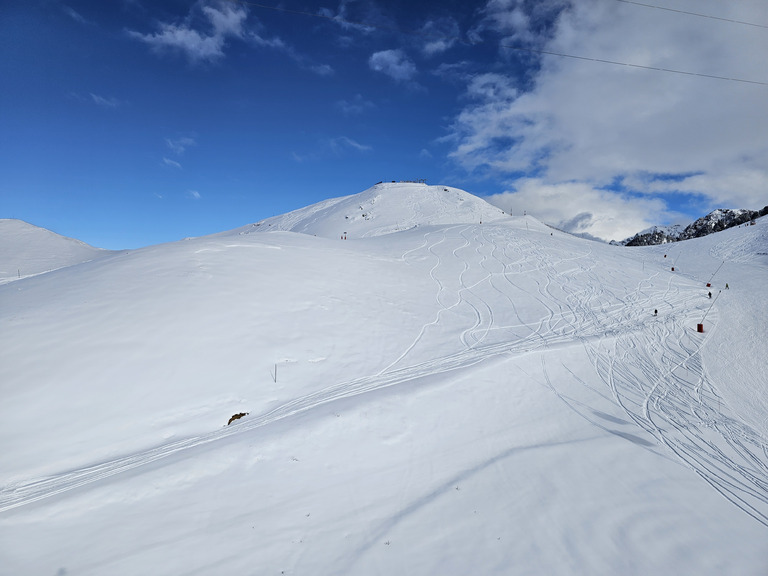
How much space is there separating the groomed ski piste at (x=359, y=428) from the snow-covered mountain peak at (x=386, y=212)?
34.2 metres

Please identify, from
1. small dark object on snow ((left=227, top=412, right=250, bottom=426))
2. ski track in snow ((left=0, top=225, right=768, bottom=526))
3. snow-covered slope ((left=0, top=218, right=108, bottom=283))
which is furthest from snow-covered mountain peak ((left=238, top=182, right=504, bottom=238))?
small dark object on snow ((left=227, top=412, right=250, bottom=426))

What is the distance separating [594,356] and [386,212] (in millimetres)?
46214

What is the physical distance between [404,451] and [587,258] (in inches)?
880

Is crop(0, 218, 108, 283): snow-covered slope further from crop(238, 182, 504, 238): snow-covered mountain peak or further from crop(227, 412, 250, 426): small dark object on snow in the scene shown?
crop(227, 412, 250, 426): small dark object on snow

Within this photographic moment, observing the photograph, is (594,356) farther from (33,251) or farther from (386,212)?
(33,251)

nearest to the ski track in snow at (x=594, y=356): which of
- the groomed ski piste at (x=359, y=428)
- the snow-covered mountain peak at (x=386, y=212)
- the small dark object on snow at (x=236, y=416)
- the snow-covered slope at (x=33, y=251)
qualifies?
the groomed ski piste at (x=359, y=428)

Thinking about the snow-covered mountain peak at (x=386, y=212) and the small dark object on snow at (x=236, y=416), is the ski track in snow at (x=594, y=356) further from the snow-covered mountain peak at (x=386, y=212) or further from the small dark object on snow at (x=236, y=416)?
the snow-covered mountain peak at (x=386, y=212)

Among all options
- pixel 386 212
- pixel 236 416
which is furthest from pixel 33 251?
pixel 236 416

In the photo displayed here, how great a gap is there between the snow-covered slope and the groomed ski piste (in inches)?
909

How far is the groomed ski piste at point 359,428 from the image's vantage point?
4707 mm

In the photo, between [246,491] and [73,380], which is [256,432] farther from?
[73,380]

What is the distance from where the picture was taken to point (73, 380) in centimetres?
755

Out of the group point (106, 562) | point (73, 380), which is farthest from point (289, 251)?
point (106, 562)

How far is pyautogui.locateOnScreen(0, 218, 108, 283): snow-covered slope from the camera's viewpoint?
2903 cm
